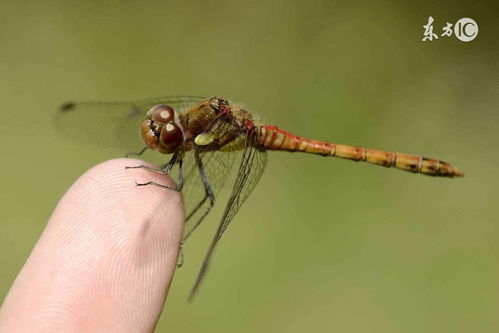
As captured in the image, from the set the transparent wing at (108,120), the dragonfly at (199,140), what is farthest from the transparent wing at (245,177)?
the transparent wing at (108,120)

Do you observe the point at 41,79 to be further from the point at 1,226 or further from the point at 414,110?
the point at 414,110

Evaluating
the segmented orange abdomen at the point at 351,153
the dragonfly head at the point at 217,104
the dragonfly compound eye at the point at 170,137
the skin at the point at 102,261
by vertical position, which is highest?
the dragonfly head at the point at 217,104

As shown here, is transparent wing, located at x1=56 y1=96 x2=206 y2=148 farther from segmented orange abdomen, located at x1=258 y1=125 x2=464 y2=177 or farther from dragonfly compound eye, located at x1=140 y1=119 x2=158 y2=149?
segmented orange abdomen, located at x1=258 y1=125 x2=464 y2=177

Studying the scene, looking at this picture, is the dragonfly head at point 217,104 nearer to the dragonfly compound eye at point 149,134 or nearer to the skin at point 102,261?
the dragonfly compound eye at point 149,134

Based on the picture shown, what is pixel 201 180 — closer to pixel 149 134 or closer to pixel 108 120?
pixel 149 134

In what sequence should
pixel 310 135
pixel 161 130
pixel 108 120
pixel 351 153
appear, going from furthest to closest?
pixel 310 135 → pixel 351 153 → pixel 108 120 → pixel 161 130

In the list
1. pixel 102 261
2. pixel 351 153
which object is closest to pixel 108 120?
pixel 102 261

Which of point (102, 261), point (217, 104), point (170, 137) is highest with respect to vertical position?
point (217, 104)

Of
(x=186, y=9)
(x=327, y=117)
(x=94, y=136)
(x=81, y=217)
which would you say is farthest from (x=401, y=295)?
(x=186, y=9)
